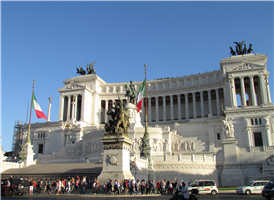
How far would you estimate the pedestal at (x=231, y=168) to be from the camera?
108 ft

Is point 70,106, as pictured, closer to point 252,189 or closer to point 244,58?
point 244,58

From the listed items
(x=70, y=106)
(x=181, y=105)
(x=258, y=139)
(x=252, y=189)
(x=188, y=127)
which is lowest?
(x=252, y=189)

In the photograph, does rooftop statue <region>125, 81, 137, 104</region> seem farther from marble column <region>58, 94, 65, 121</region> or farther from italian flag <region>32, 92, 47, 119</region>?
marble column <region>58, 94, 65, 121</region>

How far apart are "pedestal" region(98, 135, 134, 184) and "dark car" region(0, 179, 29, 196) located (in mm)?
A: 7467

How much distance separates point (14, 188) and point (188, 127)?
42.4m

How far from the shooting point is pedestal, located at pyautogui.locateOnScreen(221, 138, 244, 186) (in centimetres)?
3281

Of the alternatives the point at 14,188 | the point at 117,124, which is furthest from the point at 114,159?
the point at 14,188

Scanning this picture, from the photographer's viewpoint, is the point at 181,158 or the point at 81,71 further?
the point at 81,71

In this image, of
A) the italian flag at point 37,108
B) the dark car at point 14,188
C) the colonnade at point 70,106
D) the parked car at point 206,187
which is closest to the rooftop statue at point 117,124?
the parked car at point 206,187

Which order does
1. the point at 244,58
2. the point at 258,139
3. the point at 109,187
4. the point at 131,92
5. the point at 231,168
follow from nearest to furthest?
the point at 109,187, the point at 231,168, the point at 131,92, the point at 258,139, the point at 244,58

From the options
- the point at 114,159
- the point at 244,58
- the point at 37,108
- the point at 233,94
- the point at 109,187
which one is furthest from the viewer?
the point at 244,58

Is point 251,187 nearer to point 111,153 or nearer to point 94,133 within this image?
point 111,153

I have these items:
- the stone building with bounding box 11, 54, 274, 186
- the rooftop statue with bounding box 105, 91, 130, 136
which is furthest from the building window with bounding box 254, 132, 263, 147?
the rooftop statue with bounding box 105, 91, 130, 136

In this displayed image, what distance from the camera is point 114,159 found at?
1878 centimetres
